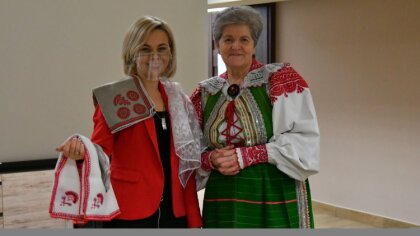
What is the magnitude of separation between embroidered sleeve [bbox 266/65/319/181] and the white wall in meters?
0.93

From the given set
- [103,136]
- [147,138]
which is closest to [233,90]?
[147,138]

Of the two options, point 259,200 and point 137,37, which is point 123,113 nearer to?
point 137,37

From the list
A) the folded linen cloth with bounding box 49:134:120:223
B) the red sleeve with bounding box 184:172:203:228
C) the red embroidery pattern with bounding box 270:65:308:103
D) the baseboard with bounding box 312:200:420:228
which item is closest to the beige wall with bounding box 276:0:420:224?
the baseboard with bounding box 312:200:420:228

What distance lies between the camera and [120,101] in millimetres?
1377

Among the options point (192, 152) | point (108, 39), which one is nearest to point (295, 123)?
point (192, 152)

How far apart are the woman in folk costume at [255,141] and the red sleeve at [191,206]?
82 mm

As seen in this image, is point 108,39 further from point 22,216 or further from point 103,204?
point 103,204

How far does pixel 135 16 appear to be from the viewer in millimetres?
2139

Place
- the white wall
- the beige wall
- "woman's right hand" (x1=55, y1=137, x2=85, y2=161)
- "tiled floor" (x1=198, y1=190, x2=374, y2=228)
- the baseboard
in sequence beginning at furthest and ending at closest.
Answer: "tiled floor" (x1=198, y1=190, x2=374, y2=228)
the baseboard
the beige wall
the white wall
"woman's right hand" (x1=55, y1=137, x2=85, y2=161)

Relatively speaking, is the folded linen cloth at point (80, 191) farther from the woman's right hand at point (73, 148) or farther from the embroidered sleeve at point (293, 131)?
the embroidered sleeve at point (293, 131)

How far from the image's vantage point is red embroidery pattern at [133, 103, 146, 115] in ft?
4.42

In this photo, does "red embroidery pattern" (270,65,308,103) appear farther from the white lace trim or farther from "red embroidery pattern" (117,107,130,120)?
"red embroidery pattern" (117,107,130,120)

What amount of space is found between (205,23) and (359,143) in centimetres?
218

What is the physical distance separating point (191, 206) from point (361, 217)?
9.58ft
